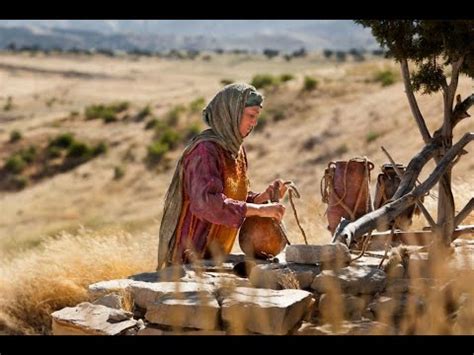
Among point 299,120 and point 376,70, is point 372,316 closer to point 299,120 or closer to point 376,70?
point 299,120

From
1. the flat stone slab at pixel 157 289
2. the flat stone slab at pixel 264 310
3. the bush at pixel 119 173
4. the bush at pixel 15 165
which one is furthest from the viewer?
the bush at pixel 15 165

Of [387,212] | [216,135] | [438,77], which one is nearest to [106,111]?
[438,77]

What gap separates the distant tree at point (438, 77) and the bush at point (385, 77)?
36.6m

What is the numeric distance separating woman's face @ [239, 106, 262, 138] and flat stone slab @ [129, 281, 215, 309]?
1.14m

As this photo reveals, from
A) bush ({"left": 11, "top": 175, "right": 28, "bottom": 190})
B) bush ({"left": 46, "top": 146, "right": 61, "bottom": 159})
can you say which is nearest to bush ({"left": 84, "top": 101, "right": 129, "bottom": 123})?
bush ({"left": 46, "top": 146, "right": 61, "bottom": 159})

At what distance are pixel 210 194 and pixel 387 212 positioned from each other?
112cm

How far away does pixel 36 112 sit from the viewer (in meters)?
58.2

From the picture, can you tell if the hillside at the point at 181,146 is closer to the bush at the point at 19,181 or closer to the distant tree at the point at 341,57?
the bush at the point at 19,181

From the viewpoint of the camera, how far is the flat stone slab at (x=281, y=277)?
565cm

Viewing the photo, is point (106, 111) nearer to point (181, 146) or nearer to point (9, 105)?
point (181, 146)

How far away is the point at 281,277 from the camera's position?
18.6 ft

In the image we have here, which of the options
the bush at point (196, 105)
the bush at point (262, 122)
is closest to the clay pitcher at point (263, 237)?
the bush at point (262, 122)

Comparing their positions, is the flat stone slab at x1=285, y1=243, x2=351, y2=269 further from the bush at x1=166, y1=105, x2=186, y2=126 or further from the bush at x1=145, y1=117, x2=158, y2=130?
the bush at x1=145, y1=117, x2=158, y2=130
